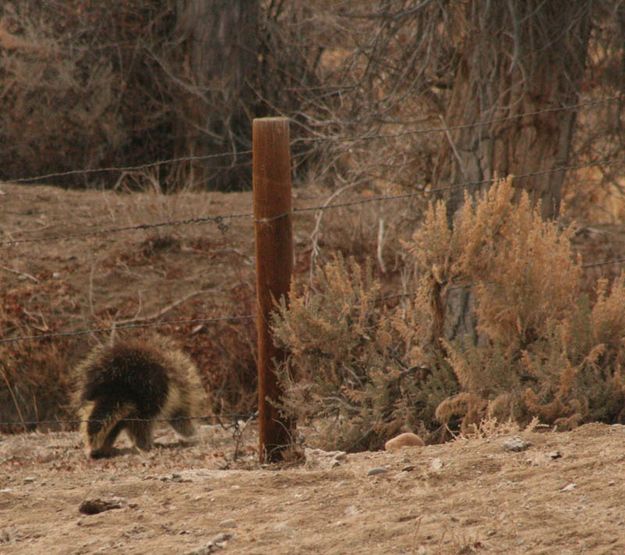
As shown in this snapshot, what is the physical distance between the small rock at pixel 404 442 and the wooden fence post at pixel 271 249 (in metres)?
0.61

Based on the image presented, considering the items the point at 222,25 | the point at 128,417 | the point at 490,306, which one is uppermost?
the point at 222,25

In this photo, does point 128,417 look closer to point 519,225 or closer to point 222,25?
point 519,225

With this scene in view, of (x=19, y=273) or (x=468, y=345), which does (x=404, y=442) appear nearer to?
(x=468, y=345)

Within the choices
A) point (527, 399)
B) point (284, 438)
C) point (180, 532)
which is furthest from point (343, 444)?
point (180, 532)

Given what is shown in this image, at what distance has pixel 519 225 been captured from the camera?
620cm

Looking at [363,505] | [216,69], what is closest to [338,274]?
[363,505]

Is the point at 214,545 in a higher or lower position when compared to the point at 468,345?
lower

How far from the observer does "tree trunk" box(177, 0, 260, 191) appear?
13.7 m

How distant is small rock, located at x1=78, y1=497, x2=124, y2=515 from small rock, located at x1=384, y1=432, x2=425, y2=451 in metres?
1.41

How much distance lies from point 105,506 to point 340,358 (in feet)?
5.77

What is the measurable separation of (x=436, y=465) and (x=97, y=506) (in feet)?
4.49

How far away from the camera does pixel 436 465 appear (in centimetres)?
501

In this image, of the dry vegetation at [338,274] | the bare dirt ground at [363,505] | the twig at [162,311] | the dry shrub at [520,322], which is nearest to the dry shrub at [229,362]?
the dry vegetation at [338,274]

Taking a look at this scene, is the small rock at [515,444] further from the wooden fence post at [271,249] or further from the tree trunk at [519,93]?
the tree trunk at [519,93]
